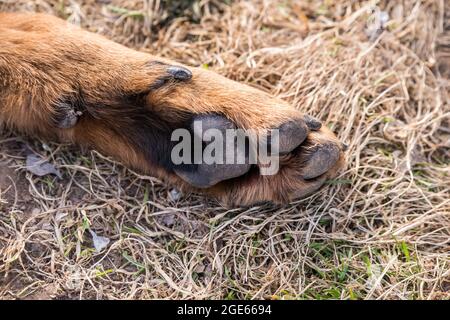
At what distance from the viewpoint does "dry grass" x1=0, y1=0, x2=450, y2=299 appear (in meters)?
2.55

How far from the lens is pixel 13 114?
103 inches

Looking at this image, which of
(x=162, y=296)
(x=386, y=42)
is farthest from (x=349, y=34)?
(x=162, y=296)

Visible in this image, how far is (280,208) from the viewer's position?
2703 millimetres

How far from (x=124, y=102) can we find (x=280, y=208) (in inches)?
34.6

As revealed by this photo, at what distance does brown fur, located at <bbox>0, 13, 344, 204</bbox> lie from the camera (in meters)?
2.50

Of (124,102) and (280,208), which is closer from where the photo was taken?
(124,102)

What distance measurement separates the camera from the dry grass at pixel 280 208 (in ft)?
8.38

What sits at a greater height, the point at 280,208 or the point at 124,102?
the point at 124,102

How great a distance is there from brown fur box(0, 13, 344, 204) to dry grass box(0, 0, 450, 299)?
0.17 meters

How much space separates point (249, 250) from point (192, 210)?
33 centimetres

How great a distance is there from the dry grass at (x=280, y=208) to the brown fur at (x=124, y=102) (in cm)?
17

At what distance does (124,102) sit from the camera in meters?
2.53

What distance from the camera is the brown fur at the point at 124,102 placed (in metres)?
2.50

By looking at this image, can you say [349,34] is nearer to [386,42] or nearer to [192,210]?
[386,42]
